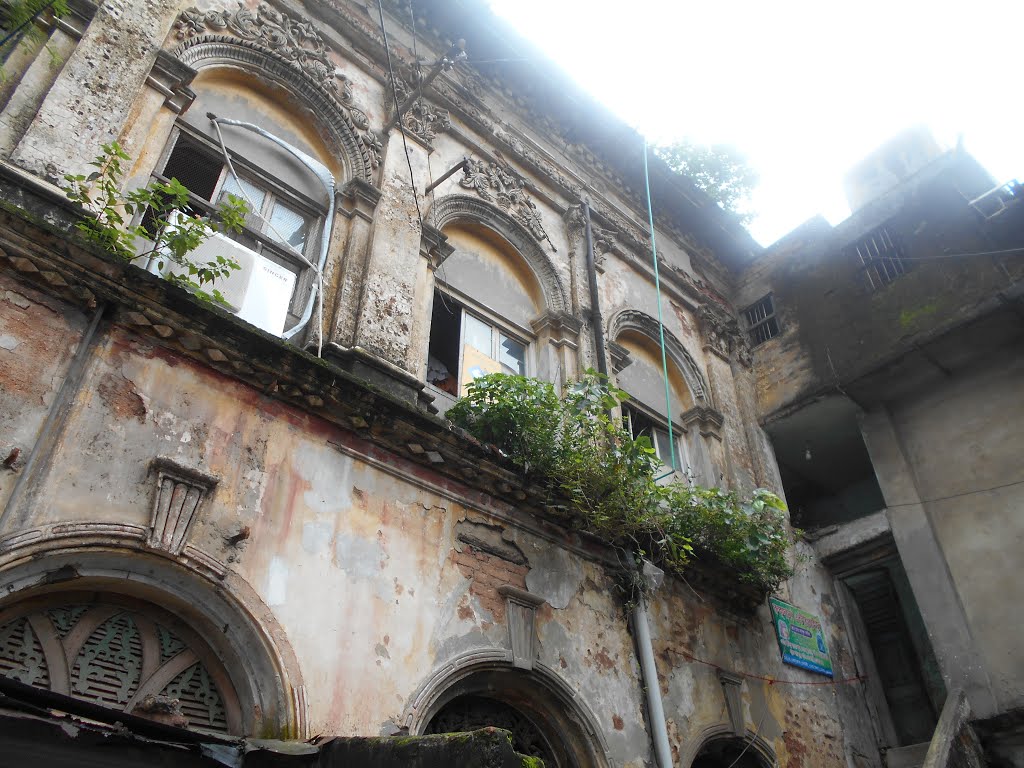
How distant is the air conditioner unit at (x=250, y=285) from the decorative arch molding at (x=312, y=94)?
1.76 metres

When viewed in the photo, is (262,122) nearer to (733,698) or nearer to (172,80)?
(172,80)

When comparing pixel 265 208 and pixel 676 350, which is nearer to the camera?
pixel 265 208

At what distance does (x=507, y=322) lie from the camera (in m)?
8.14

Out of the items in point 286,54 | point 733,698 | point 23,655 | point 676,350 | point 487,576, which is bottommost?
point 23,655

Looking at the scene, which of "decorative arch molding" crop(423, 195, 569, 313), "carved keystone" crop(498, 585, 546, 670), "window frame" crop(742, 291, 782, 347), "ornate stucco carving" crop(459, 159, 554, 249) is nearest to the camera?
"carved keystone" crop(498, 585, 546, 670)

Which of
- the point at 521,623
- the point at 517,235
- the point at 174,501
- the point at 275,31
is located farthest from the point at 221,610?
the point at 517,235

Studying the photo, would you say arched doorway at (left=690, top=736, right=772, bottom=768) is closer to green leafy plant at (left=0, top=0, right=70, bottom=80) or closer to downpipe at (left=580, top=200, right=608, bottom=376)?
downpipe at (left=580, top=200, right=608, bottom=376)

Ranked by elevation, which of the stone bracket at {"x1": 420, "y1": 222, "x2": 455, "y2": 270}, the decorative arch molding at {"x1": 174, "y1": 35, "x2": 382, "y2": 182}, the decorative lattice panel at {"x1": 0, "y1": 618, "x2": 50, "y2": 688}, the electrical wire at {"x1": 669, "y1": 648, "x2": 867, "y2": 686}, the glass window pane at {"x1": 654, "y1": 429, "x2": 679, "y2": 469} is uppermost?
the decorative arch molding at {"x1": 174, "y1": 35, "x2": 382, "y2": 182}

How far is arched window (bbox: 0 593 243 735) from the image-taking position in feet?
12.2

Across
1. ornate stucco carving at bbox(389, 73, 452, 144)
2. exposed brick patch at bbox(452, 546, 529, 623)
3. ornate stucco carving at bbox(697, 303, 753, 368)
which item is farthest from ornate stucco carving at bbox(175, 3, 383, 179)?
ornate stucco carving at bbox(697, 303, 753, 368)

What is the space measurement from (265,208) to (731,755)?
6.14m

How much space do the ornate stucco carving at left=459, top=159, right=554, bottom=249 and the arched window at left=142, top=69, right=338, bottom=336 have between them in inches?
70.3

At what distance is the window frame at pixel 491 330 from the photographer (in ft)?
24.1

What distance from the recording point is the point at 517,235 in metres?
8.62
